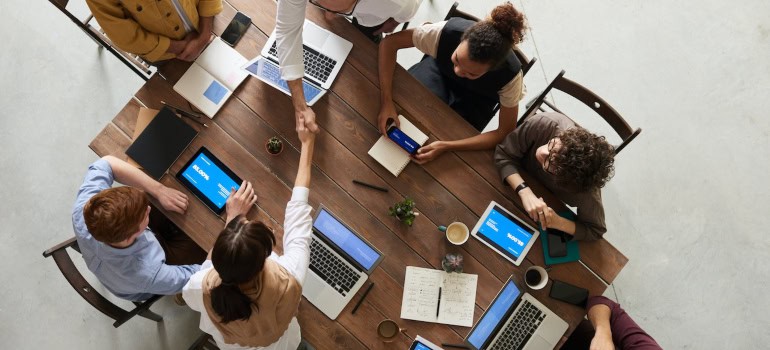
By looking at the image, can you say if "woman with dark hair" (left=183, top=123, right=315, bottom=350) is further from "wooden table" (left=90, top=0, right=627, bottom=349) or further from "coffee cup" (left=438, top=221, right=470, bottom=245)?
"coffee cup" (left=438, top=221, right=470, bottom=245)

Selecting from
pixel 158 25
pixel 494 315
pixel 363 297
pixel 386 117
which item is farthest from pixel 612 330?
pixel 158 25

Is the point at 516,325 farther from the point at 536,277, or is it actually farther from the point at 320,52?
the point at 320,52

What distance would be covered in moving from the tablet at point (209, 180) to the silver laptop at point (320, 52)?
0.54 meters

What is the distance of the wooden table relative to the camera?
6.94 ft

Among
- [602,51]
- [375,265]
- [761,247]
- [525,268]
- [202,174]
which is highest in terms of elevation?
[602,51]

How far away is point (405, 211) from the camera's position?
2.12 m

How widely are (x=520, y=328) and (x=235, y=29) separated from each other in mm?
1816

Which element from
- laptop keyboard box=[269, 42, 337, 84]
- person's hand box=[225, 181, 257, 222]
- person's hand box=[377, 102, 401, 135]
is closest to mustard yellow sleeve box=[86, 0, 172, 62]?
laptop keyboard box=[269, 42, 337, 84]

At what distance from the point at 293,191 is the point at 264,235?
0.44 metres

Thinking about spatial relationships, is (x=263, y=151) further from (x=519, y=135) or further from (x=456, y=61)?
(x=519, y=135)

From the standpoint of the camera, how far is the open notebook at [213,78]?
7.20 ft

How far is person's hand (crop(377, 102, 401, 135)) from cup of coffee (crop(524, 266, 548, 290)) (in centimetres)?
85

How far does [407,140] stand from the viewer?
2.19m

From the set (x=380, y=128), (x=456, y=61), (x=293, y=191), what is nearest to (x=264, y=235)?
(x=293, y=191)
